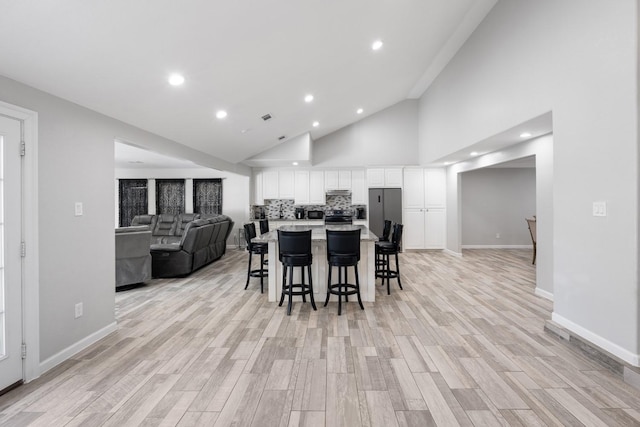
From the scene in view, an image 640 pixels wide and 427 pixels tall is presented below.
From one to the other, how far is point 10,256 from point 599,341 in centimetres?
449

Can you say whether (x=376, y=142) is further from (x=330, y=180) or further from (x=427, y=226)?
(x=427, y=226)

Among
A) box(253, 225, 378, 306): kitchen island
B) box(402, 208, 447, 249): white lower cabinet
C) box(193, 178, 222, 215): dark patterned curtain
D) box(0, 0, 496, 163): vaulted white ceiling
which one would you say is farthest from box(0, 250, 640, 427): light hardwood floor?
box(193, 178, 222, 215): dark patterned curtain

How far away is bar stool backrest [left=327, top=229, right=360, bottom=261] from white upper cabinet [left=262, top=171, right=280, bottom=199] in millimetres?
4742

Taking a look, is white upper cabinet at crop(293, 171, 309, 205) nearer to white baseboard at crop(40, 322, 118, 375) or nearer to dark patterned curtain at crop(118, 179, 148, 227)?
dark patterned curtain at crop(118, 179, 148, 227)

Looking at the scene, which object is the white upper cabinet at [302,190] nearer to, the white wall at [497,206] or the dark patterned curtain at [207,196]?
the dark patterned curtain at [207,196]

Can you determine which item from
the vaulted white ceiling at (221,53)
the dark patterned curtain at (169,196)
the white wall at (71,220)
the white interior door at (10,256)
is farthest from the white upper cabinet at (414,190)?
the white interior door at (10,256)

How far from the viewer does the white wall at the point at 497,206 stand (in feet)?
26.8

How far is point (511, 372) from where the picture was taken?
2299 mm

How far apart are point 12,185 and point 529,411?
3725 millimetres

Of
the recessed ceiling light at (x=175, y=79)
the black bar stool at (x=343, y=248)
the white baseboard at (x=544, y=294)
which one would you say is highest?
the recessed ceiling light at (x=175, y=79)

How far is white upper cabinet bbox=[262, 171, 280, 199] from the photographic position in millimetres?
8133

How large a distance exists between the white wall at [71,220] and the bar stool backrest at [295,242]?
5.84 ft

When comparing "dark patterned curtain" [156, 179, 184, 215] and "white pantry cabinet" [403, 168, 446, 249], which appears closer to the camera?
"white pantry cabinet" [403, 168, 446, 249]

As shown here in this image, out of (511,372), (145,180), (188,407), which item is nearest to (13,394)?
(188,407)
